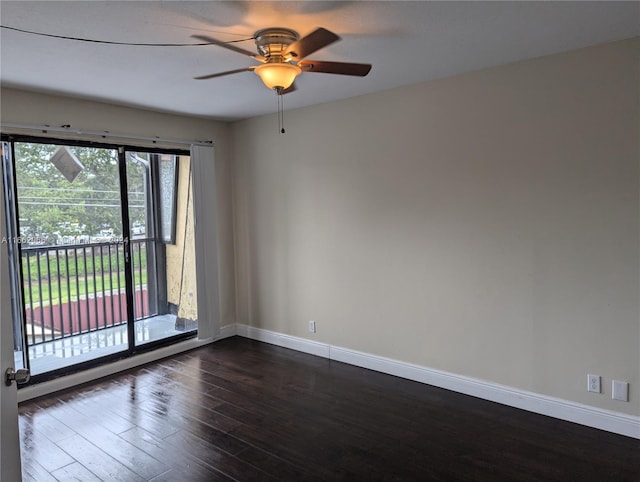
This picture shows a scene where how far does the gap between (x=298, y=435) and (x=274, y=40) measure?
2.38 m

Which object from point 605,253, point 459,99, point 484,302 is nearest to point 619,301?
point 605,253

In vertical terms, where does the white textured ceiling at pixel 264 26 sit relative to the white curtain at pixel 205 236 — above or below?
above

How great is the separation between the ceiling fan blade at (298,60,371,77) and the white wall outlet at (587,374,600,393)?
240cm

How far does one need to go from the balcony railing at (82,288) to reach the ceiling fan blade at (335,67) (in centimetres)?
279

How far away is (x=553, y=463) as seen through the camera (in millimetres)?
2432

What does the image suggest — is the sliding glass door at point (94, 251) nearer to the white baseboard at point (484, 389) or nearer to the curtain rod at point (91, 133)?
the curtain rod at point (91, 133)

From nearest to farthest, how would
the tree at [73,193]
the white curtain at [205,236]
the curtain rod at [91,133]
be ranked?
the curtain rod at [91,133]
the tree at [73,193]
the white curtain at [205,236]

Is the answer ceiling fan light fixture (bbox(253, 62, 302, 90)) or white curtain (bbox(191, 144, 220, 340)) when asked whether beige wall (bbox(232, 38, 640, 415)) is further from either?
ceiling fan light fixture (bbox(253, 62, 302, 90))

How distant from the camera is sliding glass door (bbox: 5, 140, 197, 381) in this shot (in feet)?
11.5

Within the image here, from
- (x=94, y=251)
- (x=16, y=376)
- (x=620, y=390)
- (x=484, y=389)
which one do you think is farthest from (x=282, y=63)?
(x=94, y=251)

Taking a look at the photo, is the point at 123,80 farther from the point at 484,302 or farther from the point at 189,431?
the point at 484,302

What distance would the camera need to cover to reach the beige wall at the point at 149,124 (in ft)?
10.9

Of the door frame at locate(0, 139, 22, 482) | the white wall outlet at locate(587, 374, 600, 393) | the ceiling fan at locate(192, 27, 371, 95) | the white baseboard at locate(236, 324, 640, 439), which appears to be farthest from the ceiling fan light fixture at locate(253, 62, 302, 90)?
the white wall outlet at locate(587, 374, 600, 393)

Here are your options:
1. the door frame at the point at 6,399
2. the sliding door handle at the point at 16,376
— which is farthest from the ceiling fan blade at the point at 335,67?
the sliding door handle at the point at 16,376
